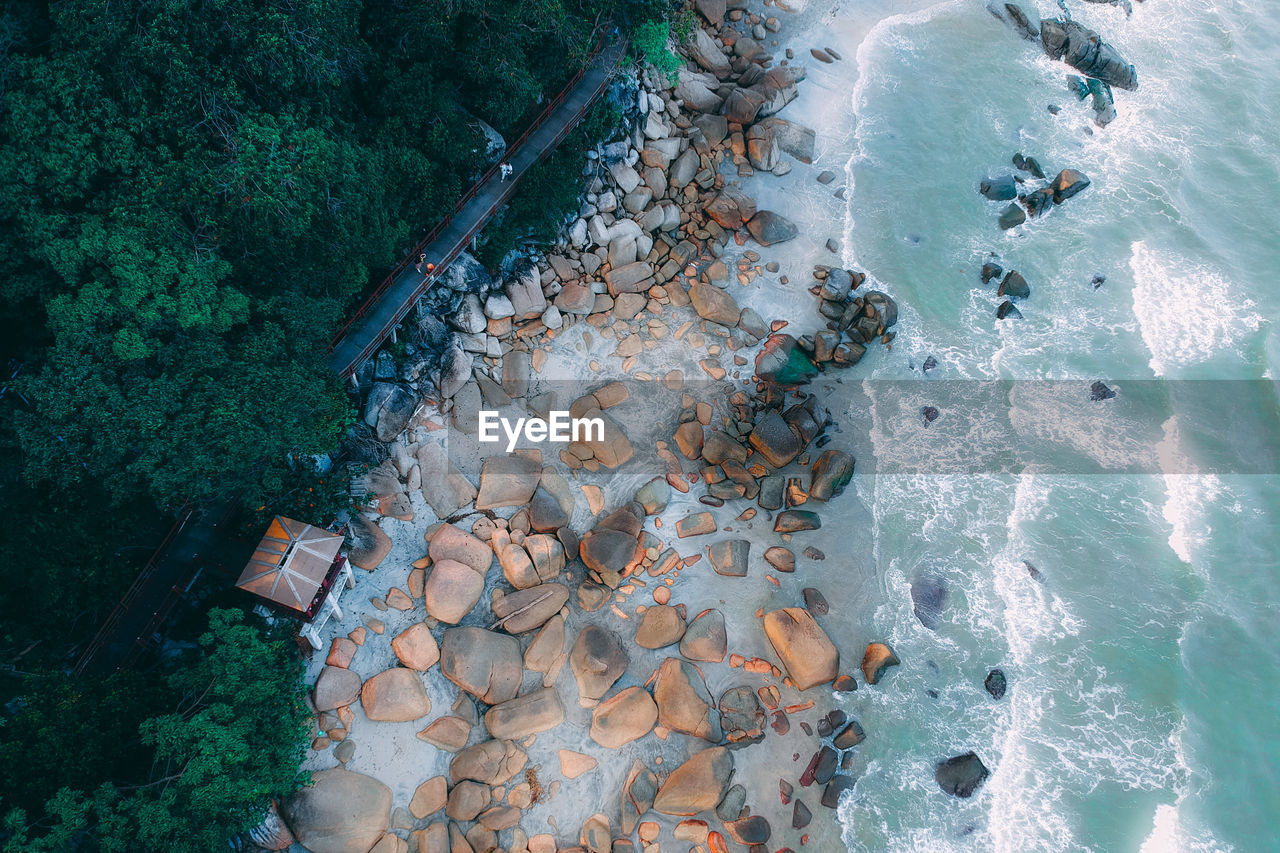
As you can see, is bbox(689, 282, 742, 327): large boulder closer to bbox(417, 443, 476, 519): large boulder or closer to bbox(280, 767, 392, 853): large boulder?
bbox(417, 443, 476, 519): large boulder

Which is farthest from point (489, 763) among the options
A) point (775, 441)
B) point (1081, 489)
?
point (1081, 489)

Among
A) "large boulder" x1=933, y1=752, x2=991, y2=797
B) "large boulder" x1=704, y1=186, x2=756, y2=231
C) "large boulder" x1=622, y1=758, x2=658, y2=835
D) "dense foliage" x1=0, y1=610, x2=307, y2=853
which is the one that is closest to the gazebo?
"dense foliage" x1=0, y1=610, x2=307, y2=853

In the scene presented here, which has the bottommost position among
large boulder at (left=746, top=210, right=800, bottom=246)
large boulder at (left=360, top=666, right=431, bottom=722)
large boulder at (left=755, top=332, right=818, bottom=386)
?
large boulder at (left=360, top=666, right=431, bottom=722)

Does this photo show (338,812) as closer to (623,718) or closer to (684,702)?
(623,718)

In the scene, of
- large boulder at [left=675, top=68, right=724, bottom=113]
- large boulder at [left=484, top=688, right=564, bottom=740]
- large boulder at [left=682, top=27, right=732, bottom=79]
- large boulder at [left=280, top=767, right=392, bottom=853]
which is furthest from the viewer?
large boulder at [left=682, top=27, right=732, bottom=79]

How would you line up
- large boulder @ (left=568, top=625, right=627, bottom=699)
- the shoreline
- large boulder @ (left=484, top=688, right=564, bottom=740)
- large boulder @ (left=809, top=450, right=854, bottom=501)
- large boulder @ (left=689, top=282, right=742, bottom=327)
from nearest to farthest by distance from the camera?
the shoreline, large boulder @ (left=484, top=688, right=564, bottom=740), large boulder @ (left=568, top=625, right=627, bottom=699), large boulder @ (left=809, top=450, right=854, bottom=501), large boulder @ (left=689, top=282, right=742, bottom=327)

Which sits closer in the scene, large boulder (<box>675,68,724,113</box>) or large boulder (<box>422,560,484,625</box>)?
large boulder (<box>422,560,484,625</box>)
